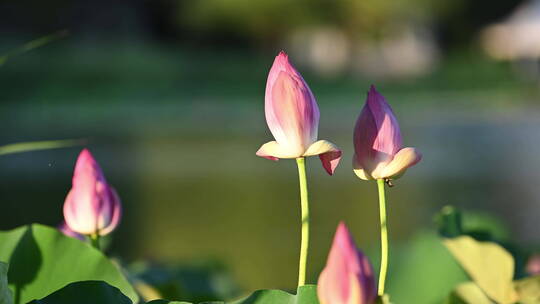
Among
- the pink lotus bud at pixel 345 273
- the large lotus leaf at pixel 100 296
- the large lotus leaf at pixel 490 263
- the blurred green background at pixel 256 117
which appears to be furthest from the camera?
the blurred green background at pixel 256 117

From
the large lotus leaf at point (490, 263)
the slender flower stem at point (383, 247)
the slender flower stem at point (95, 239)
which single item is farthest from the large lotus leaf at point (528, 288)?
the slender flower stem at point (95, 239)

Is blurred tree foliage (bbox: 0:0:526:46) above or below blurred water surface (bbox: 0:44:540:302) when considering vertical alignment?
above

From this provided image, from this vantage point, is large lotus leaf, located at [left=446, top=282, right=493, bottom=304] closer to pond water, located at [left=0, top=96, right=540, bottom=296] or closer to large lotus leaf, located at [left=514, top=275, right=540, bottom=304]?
large lotus leaf, located at [left=514, top=275, right=540, bottom=304]

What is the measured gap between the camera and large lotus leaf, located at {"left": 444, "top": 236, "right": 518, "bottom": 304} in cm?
64

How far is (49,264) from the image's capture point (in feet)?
1.97

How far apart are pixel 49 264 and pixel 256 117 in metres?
12.0

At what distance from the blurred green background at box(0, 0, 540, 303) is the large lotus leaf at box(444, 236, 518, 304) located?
0.78ft

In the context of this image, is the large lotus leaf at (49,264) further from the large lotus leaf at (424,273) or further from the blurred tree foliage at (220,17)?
the blurred tree foliage at (220,17)

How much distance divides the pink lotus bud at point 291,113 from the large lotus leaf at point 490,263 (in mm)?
178

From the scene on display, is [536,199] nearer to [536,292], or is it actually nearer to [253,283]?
[253,283]

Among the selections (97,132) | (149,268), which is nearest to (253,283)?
(149,268)

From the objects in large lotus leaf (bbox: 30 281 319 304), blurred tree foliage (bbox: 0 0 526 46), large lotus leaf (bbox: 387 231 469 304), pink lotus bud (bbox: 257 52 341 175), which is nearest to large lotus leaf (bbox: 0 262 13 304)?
large lotus leaf (bbox: 30 281 319 304)

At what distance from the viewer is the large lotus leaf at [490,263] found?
640mm

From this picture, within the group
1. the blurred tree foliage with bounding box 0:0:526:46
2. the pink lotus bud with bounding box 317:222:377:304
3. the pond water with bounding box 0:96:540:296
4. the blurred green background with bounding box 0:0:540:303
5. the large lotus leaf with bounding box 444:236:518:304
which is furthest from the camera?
the blurred tree foliage with bounding box 0:0:526:46
